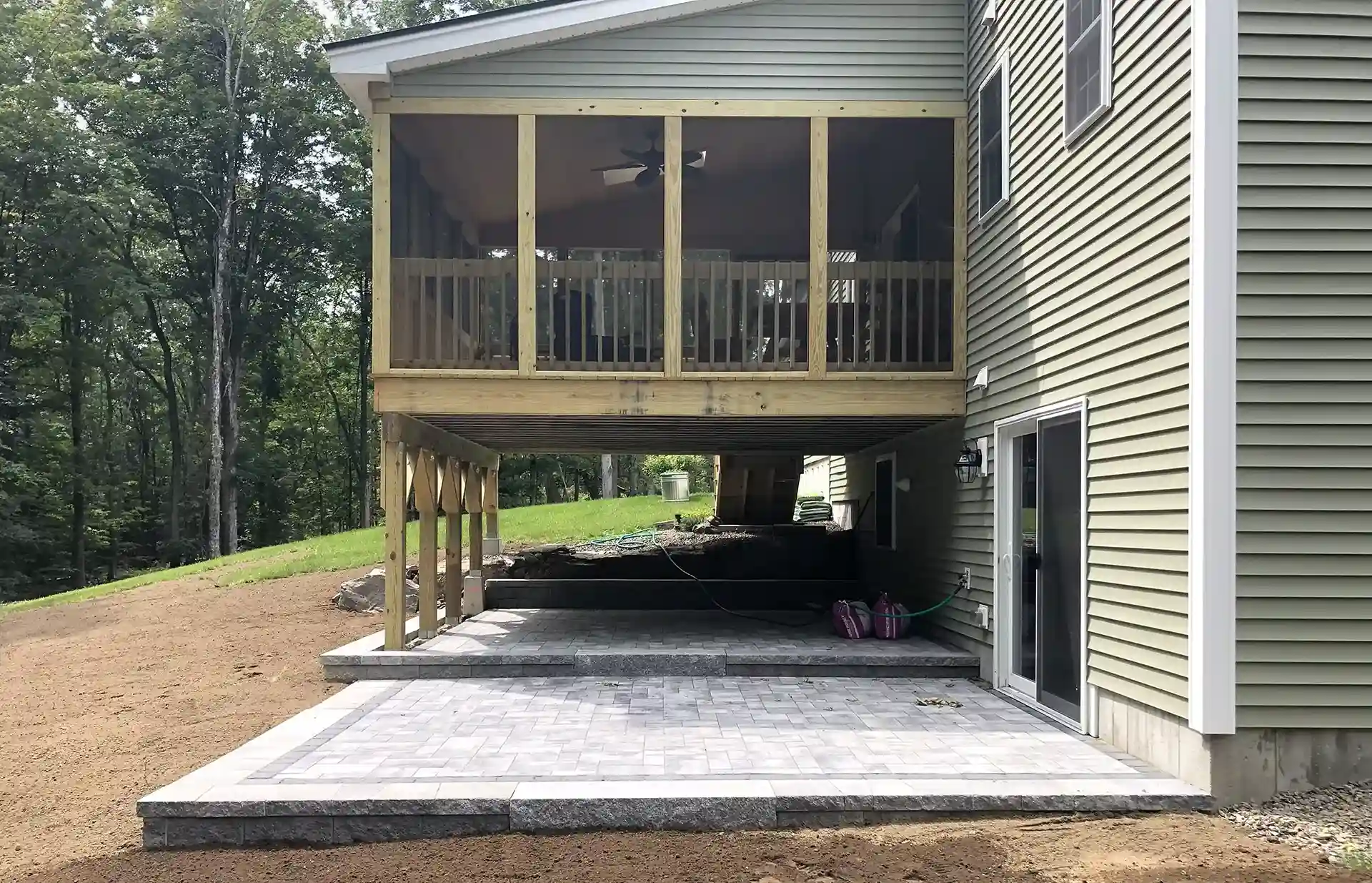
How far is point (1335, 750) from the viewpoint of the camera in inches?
175

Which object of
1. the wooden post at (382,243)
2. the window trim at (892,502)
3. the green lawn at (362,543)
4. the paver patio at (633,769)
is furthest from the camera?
the green lawn at (362,543)

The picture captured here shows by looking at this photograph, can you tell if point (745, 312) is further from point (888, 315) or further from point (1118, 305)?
point (1118, 305)

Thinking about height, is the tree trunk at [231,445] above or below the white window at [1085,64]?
below

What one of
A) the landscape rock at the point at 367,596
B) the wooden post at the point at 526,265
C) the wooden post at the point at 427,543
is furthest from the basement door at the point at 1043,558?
the landscape rock at the point at 367,596

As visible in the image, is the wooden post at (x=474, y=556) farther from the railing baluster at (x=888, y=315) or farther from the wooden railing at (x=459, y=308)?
the railing baluster at (x=888, y=315)

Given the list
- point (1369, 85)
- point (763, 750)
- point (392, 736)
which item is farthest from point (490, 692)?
point (1369, 85)

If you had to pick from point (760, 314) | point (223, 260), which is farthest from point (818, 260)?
point (223, 260)

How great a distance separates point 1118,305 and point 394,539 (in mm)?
5871

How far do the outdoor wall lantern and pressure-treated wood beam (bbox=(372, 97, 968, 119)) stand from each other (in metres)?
2.93

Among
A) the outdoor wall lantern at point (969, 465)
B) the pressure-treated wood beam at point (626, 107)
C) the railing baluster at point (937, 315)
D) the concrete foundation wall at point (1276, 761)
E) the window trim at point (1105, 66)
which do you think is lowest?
the concrete foundation wall at point (1276, 761)

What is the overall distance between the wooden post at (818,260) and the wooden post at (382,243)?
3524 mm

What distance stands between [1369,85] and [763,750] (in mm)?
4544

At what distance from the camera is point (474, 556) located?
11.3 metres

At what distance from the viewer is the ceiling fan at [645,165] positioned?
8898mm
